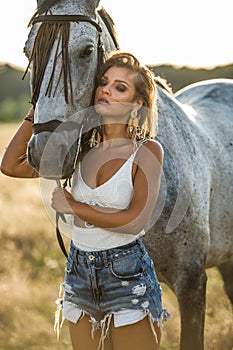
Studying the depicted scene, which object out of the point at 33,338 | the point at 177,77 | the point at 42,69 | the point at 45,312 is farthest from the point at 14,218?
the point at 177,77

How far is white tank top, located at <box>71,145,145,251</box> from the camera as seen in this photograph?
99.2 inches

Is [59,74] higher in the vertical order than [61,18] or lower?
lower

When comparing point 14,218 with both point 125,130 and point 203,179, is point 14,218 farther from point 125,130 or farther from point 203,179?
point 125,130

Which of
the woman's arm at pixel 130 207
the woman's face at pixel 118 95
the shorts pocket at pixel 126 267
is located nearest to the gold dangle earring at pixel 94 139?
the woman's face at pixel 118 95

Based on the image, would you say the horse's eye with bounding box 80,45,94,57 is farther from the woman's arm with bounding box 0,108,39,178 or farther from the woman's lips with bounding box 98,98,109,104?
the woman's arm with bounding box 0,108,39,178

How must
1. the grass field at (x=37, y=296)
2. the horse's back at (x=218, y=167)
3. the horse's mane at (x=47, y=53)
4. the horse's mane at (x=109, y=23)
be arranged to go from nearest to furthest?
1. the horse's mane at (x=47, y=53)
2. the horse's mane at (x=109, y=23)
3. the horse's back at (x=218, y=167)
4. the grass field at (x=37, y=296)

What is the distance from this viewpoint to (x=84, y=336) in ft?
8.64

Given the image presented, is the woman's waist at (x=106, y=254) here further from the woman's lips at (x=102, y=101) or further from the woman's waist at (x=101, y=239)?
the woman's lips at (x=102, y=101)

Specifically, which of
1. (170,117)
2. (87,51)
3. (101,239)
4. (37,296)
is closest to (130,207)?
(101,239)

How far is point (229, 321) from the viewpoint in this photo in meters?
5.18

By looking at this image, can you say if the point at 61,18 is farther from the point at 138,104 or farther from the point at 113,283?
the point at 113,283

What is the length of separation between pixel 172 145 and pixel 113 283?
52.3 inches

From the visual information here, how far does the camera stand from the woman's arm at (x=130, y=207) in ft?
8.07

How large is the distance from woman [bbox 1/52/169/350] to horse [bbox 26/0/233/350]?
0.51 ft
